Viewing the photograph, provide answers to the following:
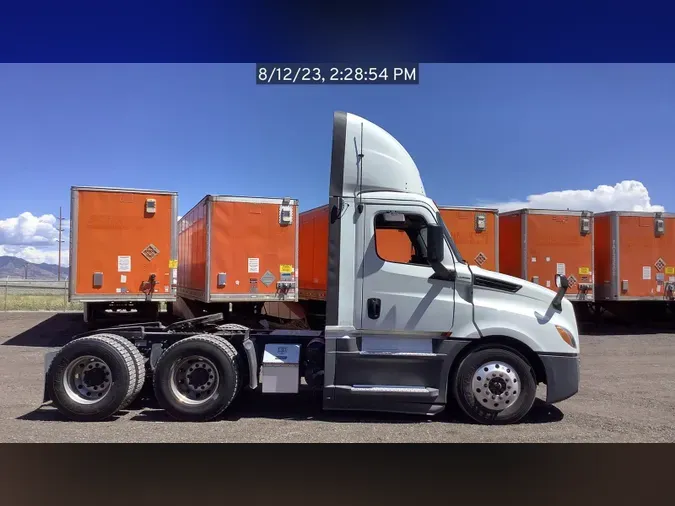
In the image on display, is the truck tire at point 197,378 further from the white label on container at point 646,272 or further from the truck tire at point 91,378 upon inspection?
the white label on container at point 646,272

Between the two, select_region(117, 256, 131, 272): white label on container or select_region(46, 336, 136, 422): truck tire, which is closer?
select_region(46, 336, 136, 422): truck tire

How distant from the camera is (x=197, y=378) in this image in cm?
661

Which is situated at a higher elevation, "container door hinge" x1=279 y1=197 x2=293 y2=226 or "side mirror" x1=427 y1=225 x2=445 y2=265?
"container door hinge" x1=279 y1=197 x2=293 y2=226

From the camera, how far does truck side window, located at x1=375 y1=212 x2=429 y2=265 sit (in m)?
6.43

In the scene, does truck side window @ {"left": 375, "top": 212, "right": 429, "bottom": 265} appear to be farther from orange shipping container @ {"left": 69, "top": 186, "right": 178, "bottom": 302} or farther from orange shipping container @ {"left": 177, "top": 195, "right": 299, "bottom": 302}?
orange shipping container @ {"left": 69, "top": 186, "right": 178, "bottom": 302}

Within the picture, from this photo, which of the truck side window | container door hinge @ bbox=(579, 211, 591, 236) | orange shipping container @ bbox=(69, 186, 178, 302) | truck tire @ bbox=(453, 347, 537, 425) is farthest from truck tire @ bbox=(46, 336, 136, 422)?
container door hinge @ bbox=(579, 211, 591, 236)

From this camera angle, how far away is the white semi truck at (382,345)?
6.33m

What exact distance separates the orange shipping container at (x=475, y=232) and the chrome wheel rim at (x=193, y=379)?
9.09 meters

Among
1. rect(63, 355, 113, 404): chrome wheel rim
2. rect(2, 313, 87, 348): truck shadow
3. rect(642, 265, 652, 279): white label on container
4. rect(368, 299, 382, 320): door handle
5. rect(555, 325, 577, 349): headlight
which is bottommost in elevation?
rect(2, 313, 87, 348): truck shadow

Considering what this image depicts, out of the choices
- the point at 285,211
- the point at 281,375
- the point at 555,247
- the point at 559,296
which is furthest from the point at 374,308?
the point at 555,247

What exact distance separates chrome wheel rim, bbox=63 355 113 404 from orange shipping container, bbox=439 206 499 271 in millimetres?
9754

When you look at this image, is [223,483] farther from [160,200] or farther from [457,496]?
[160,200]

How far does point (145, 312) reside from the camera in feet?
42.5
